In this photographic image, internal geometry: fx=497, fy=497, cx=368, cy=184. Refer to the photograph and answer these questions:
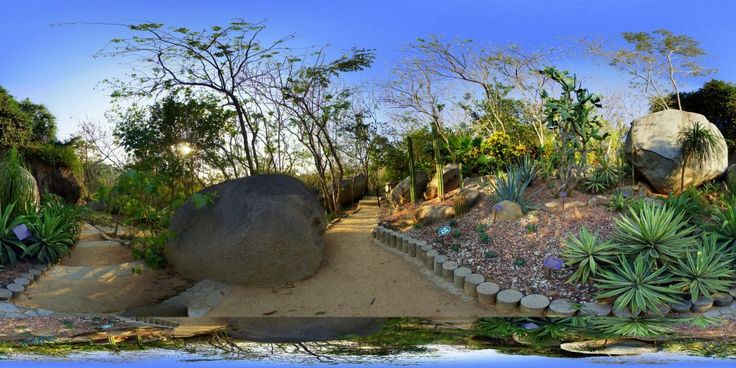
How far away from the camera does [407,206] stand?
7516mm

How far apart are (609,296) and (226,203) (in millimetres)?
3033

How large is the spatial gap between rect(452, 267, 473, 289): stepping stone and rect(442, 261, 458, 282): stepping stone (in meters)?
0.03

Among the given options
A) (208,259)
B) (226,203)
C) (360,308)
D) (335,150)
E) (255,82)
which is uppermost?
(255,82)

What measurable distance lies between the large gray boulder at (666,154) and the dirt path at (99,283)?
582 centimetres

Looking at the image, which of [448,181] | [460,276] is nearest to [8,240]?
[460,276]

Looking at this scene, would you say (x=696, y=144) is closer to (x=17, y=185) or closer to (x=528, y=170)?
(x=528, y=170)

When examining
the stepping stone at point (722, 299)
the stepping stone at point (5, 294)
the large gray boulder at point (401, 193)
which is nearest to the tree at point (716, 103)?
the stepping stone at point (722, 299)

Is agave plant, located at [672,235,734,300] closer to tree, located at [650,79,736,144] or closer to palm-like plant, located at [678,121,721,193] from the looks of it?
tree, located at [650,79,736,144]

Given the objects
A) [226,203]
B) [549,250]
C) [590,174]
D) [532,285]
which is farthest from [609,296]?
[590,174]

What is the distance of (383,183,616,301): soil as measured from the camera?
4.02 m

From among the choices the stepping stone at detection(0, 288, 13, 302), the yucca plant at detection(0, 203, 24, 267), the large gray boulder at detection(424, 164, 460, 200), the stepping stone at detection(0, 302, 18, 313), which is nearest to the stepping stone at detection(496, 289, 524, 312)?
the stepping stone at detection(0, 302, 18, 313)

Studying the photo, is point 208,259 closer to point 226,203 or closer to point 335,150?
point 226,203

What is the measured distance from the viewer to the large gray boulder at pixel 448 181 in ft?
26.1

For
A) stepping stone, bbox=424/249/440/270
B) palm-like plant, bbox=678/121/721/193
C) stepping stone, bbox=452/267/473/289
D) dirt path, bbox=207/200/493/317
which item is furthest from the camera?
palm-like plant, bbox=678/121/721/193
